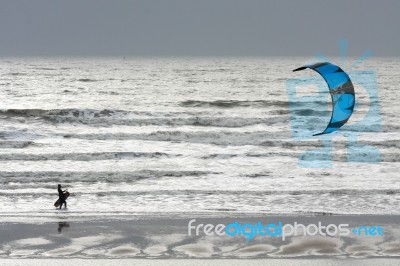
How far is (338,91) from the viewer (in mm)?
15734

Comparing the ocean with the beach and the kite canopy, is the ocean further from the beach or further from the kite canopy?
the kite canopy

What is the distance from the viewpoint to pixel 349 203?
15.8 metres

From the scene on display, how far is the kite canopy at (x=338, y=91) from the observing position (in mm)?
14453

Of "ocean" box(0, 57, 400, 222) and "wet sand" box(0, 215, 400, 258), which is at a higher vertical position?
"ocean" box(0, 57, 400, 222)

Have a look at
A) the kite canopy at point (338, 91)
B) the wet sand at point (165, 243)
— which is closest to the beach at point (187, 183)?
the wet sand at point (165, 243)

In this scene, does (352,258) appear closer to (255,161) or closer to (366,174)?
(366,174)

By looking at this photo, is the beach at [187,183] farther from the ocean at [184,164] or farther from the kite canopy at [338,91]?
the kite canopy at [338,91]

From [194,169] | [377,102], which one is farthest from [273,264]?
[377,102]

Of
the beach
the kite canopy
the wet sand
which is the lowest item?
the wet sand

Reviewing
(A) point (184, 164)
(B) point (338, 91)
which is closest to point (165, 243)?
(B) point (338, 91)

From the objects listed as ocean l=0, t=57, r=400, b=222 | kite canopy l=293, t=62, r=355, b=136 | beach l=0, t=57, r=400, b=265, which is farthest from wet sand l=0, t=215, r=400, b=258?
kite canopy l=293, t=62, r=355, b=136

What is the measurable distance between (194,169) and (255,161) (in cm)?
282

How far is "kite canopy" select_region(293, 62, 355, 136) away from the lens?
569 inches

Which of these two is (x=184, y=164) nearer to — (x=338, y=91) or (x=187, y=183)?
(x=187, y=183)
